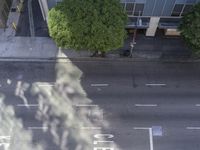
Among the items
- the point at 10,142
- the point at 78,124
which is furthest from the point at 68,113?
the point at 10,142

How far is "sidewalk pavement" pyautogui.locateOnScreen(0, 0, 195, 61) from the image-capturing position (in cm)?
4075

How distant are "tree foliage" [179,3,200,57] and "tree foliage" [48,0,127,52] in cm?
745

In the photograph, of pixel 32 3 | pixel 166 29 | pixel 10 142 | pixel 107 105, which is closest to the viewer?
pixel 10 142

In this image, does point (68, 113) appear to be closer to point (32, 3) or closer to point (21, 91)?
point (21, 91)

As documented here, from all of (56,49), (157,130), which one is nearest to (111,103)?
(157,130)

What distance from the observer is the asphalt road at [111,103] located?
1406 inches

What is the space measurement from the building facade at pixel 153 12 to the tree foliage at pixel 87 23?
3124 mm

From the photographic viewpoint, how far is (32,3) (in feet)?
146

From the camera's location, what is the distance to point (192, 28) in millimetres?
36156

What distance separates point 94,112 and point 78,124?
2326 mm

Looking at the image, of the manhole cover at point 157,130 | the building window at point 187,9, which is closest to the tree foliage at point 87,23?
the building window at point 187,9

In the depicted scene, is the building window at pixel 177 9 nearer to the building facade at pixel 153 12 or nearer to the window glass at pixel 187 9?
the building facade at pixel 153 12

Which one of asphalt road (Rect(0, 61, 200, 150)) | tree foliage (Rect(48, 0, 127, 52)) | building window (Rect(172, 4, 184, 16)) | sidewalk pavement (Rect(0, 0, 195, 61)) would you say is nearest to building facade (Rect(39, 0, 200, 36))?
building window (Rect(172, 4, 184, 16))

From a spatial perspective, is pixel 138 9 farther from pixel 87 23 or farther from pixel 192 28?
pixel 87 23
